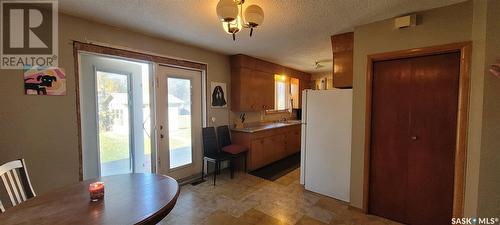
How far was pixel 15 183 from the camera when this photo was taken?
1.52 meters

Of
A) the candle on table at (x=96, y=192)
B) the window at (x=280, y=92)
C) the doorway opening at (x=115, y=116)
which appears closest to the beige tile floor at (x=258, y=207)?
the doorway opening at (x=115, y=116)

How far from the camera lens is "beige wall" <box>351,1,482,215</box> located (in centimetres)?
198

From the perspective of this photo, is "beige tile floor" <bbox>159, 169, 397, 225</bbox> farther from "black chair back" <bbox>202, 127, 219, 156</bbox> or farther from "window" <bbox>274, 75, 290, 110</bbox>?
"window" <bbox>274, 75, 290, 110</bbox>

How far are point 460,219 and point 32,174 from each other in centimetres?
425

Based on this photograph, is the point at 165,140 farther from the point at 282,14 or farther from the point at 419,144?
the point at 419,144

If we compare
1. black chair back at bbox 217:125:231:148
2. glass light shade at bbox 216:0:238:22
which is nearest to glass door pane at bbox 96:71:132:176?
black chair back at bbox 217:125:231:148

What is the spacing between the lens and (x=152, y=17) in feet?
7.71

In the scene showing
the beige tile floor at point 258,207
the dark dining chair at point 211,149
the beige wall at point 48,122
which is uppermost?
the beige wall at point 48,122

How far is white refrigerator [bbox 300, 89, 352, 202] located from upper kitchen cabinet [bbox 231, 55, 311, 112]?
1.40 meters

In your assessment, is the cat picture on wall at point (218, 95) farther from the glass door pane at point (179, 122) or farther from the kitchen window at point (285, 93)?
the kitchen window at point (285, 93)

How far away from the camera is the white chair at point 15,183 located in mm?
1444

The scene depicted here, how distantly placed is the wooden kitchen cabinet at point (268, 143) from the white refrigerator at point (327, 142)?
1.06 meters

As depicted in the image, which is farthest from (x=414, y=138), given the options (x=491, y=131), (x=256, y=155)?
(x=256, y=155)
